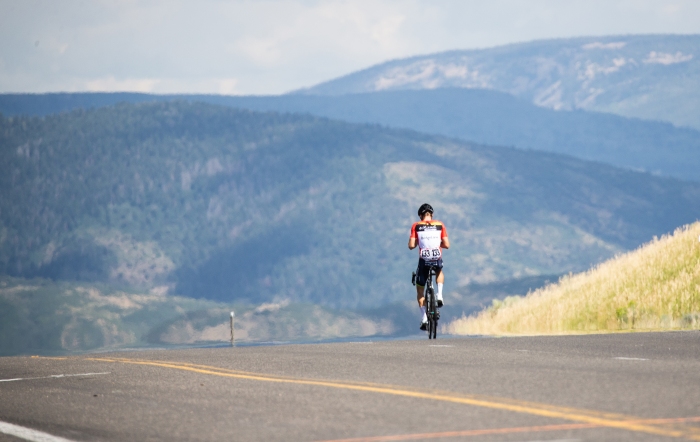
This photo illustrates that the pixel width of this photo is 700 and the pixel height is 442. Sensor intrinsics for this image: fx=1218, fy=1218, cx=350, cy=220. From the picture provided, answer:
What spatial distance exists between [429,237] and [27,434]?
33.3 feet

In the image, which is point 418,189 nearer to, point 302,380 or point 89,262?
point 89,262

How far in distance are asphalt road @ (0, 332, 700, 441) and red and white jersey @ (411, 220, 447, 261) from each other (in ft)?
9.22

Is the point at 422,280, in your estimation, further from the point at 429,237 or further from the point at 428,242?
the point at 429,237

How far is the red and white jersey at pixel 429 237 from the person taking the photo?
63.5 feet

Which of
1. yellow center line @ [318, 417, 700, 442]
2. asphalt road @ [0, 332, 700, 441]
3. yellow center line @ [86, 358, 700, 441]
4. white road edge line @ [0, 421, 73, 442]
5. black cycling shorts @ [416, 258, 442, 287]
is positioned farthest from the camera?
black cycling shorts @ [416, 258, 442, 287]

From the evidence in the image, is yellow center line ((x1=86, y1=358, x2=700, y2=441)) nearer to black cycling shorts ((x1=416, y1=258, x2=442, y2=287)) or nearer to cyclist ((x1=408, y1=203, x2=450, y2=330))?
cyclist ((x1=408, y1=203, x2=450, y2=330))

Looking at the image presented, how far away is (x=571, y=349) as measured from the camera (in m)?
15.8

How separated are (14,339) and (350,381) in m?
149

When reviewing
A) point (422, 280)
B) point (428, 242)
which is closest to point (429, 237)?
point (428, 242)

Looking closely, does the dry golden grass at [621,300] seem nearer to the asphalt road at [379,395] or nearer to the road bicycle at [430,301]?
the road bicycle at [430,301]

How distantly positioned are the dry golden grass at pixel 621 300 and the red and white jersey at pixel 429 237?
540cm

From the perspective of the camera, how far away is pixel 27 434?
10148 mm

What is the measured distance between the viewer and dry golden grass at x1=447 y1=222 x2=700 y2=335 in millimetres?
24478

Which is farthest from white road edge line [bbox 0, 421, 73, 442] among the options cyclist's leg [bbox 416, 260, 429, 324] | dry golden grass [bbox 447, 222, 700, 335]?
dry golden grass [bbox 447, 222, 700, 335]
